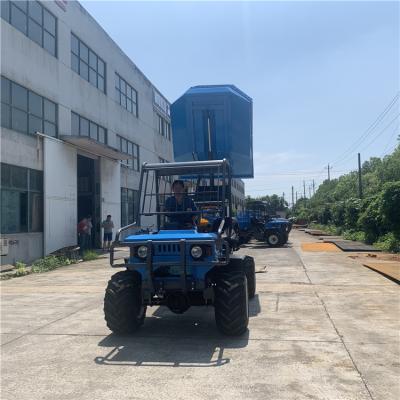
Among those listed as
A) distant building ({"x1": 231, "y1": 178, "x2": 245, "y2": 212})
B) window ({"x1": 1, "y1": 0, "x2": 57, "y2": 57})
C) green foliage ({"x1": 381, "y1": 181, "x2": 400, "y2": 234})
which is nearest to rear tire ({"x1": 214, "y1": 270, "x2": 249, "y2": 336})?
distant building ({"x1": 231, "y1": 178, "x2": 245, "y2": 212})

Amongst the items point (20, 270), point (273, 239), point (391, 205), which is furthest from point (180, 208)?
point (273, 239)

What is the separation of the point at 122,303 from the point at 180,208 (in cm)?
184

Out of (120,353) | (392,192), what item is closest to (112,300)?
(120,353)

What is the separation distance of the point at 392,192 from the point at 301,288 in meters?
11.2

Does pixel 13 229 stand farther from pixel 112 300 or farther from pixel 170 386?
pixel 170 386

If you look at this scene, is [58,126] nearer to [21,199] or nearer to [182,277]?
[21,199]

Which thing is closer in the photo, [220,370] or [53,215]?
[220,370]

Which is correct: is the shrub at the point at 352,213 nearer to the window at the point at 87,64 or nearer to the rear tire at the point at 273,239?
the rear tire at the point at 273,239

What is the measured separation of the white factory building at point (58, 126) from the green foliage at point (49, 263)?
2.56 feet

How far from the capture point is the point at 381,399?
439 centimetres

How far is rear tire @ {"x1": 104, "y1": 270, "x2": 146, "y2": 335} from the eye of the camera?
658 centimetres

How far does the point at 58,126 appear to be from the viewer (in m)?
20.0

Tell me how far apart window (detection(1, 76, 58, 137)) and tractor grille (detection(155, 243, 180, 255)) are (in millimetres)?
12122

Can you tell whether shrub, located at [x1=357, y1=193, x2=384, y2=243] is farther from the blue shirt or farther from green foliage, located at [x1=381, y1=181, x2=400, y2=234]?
the blue shirt
